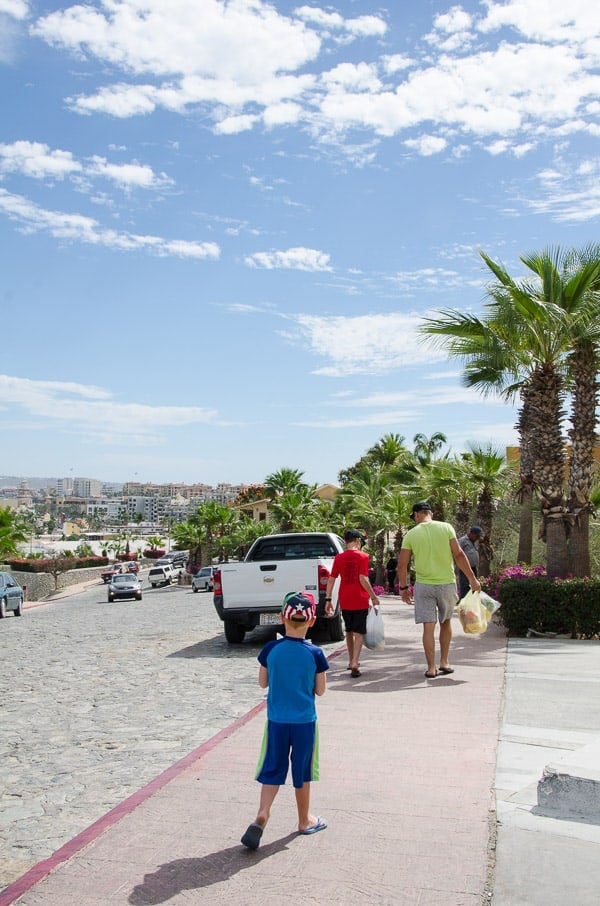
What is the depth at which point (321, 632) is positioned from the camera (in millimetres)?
13773

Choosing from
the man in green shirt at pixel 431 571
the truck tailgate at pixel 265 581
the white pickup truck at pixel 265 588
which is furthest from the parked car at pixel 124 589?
the man in green shirt at pixel 431 571

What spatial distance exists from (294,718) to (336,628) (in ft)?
28.4

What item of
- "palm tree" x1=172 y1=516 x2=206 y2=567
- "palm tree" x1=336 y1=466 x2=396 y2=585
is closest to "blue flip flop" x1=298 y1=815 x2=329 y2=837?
"palm tree" x1=336 y1=466 x2=396 y2=585

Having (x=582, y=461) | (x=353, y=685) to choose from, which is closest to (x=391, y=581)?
(x=582, y=461)

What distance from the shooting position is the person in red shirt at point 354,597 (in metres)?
9.35

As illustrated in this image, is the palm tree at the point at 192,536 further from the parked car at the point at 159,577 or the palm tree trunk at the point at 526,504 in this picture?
the palm tree trunk at the point at 526,504

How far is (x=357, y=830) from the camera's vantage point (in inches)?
185

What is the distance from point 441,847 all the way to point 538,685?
456cm

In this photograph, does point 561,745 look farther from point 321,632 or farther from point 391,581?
point 391,581

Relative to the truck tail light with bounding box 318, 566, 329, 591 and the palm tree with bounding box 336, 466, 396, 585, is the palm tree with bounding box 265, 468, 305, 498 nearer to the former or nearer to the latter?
the palm tree with bounding box 336, 466, 396, 585

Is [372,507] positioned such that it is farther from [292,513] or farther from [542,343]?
[542,343]

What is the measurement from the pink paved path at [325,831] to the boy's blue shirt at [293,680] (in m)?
0.64

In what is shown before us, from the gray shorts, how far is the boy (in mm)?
4406

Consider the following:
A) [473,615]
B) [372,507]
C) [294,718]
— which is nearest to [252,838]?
[294,718]
